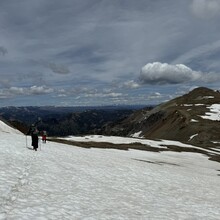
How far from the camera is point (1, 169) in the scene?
2117 cm

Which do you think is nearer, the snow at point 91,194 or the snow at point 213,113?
the snow at point 91,194

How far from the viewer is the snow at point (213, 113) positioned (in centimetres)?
16100

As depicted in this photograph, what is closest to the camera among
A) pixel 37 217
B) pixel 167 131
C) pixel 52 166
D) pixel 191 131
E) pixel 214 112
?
pixel 37 217

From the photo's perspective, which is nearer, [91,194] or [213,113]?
[91,194]

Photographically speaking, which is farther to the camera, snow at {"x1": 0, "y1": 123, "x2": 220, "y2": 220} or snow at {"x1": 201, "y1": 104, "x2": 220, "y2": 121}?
snow at {"x1": 201, "y1": 104, "x2": 220, "y2": 121}

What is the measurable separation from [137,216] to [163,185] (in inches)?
498

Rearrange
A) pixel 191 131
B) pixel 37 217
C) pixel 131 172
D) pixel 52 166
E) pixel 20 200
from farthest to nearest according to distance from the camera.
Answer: pixel 191 131, pixel 131 172, pixel 52 166, pixel 20 200, pixel 37 217

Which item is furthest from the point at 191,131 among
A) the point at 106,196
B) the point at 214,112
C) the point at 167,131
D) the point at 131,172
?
the point at 106,196

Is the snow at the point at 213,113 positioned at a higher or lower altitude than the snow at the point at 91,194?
higher

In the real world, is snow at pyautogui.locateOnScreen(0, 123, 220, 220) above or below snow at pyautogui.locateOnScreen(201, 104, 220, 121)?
below

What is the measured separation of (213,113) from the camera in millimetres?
171875

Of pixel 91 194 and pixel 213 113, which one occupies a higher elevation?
pixel 213 113

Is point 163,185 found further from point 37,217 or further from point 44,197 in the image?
point 37,217

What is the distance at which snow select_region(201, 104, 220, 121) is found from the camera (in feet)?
528
